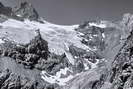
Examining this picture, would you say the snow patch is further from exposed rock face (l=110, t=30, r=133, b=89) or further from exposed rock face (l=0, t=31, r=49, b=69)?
exposed rock face (l=110, t=30, r=133, b=89)

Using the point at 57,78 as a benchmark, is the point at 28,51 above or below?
above

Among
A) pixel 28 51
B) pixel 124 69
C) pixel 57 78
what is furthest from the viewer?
pixel 28 51

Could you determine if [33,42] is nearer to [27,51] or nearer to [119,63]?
[27,51]

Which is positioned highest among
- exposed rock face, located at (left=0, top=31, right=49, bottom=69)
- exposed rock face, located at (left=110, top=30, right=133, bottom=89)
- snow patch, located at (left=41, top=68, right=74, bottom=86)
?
exposed rock face, located at (left=110, top=30, right=133, bottom=89)

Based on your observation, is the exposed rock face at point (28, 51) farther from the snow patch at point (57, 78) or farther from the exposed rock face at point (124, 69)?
the exposed rock face at point (124, 69)

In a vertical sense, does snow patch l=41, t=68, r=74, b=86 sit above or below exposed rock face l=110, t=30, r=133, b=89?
below

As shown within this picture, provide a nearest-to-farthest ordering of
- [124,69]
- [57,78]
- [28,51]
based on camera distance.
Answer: [124,69]
[57,78]
[28,51]

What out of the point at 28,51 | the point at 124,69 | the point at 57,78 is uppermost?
the point at 124,69

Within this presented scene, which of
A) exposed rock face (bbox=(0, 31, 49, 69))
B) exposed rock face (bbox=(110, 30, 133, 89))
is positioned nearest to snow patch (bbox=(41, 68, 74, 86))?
exposed rock face (bbox=(0, 31, 49, 69))

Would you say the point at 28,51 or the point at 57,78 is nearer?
the point at 57,78

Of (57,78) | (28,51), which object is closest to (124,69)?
(57,78)

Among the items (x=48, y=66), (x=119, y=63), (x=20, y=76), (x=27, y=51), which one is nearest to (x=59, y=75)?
(x=48, y=66)

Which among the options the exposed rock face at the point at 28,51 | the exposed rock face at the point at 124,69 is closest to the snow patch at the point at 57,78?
the exposed rock face at the point at 28,51

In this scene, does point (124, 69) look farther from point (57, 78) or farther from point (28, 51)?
point (28, 51)
